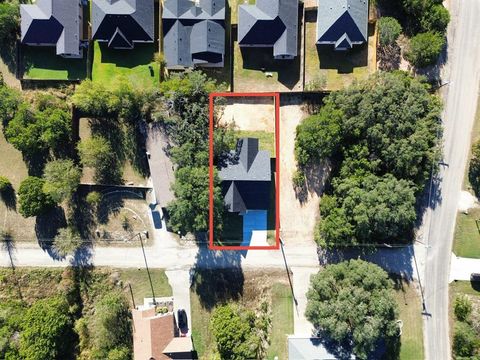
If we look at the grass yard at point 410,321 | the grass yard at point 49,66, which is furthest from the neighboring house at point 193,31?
the grass yard at point 410,321

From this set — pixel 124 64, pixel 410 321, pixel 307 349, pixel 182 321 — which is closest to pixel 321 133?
pixel 124 64

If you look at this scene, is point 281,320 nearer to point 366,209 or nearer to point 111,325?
point 366,209

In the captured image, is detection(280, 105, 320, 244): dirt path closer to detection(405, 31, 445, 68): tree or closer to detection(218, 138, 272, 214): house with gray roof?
detection(218, 138, 272, 214): house with gray roof

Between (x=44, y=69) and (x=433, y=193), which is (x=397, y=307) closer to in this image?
(x=433, y=193)

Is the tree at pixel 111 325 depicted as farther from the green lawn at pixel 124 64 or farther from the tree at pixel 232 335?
the green lawn at pixel 124 64

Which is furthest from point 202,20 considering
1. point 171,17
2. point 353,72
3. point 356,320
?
point 356,320

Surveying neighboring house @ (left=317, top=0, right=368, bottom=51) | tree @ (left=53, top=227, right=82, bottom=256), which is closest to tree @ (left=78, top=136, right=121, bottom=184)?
tree @ (left=53, top=227, right=82, bottom=256)

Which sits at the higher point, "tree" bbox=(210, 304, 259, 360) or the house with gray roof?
the house with gray roof
